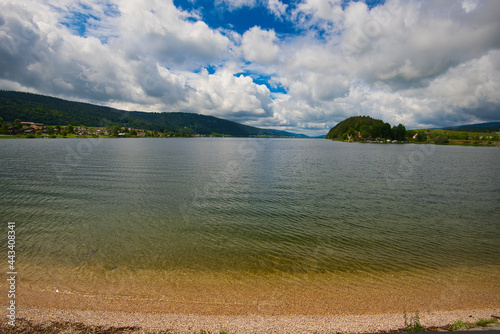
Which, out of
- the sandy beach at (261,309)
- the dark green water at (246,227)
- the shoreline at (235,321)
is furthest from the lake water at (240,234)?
the shoreline at (235,321)

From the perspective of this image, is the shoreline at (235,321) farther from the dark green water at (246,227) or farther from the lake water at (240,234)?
the dark green water at (246,227)

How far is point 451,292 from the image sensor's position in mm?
11180

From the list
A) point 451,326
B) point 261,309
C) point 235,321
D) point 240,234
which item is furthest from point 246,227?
point 451,326

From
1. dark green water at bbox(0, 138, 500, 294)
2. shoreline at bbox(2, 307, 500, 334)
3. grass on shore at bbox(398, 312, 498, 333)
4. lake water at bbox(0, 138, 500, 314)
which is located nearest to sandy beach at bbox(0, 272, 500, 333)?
shoreline at bbox(2, 307, 500, 334)

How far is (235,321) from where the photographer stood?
335 inches

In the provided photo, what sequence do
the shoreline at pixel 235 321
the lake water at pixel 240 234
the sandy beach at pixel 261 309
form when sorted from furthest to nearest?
the lake water at pixel 240 234
the sandy beach at pixel 261 309
the shoreline at pixel 235 321

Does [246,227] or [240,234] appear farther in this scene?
[246,227]

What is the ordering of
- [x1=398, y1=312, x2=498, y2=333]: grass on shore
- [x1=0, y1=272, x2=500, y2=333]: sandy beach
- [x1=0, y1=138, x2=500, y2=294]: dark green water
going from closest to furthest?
[x1=398, y1=312, x2=498, y2=333]: grass on shore, [x1=0, y1=272, x2=500, y2=333]: sandy beach, [x1=0, y1=138, x2=500, y2=294]: dark green water

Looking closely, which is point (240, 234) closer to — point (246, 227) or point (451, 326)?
point (246, 227)

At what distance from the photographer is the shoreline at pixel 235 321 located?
7.94 m

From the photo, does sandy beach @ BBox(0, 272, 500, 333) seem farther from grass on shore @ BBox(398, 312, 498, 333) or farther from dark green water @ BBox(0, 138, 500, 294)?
dark green water @ BBox(0, 138, 500, 294)

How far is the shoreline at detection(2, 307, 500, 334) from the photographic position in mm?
7941

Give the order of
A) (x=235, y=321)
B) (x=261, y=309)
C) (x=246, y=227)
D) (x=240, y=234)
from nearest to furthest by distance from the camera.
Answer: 1. (x=235, y=321)
2. (x=261, y=309)
3. (x=240, y=234)
4. (x=246, y=227)

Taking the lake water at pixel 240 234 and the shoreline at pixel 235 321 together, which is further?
the lake water at pixel 240 234
